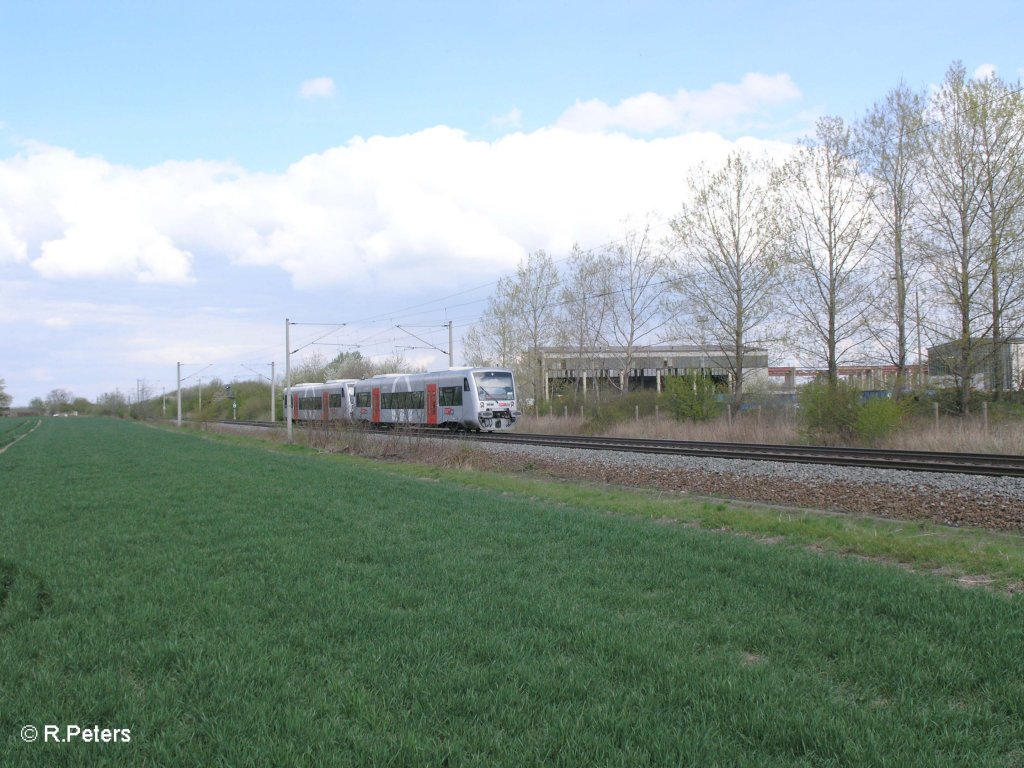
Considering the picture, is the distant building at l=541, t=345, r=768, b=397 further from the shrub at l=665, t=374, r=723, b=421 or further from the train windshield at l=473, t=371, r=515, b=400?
the train windshield at l=473, t=371, r=515, b=400

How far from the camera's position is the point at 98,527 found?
10867 millimetres

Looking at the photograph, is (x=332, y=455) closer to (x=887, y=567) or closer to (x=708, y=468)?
(x=708, y=468)

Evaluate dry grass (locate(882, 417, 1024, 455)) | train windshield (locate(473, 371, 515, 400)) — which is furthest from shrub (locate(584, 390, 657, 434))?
dry grass (locate(882, 417, 1024, 455))

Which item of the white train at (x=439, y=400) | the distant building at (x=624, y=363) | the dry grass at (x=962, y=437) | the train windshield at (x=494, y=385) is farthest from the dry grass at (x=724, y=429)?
the white train at (x=439, y=400)

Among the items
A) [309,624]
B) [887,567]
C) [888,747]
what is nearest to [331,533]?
[309,624]

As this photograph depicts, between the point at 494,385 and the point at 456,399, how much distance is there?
6.68 ft

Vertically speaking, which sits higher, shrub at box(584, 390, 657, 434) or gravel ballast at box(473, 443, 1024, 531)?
shrub at box(584, 390, 657, 434)

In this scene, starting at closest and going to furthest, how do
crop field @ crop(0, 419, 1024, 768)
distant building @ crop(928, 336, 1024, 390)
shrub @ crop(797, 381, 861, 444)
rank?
crop field @ crop(0, 419, 1024, 768) → shrub @ crop(797, 381, 861, 444) → distant building @ crop(928, 336, 1024, 390)

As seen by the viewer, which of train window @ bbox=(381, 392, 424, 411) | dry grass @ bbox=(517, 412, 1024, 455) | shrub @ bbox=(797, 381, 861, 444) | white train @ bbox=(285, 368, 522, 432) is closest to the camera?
dry grass @ bbox=(517, 412, 1024, 455)

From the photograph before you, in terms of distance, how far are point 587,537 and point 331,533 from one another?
3.35 meters

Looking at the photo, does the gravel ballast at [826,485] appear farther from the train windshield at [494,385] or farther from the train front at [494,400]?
the train windshield at [494,385]

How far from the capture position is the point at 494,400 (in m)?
36.3

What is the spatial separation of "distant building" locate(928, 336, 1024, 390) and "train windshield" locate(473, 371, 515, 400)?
59.2 feet

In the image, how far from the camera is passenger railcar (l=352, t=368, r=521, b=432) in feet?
118
